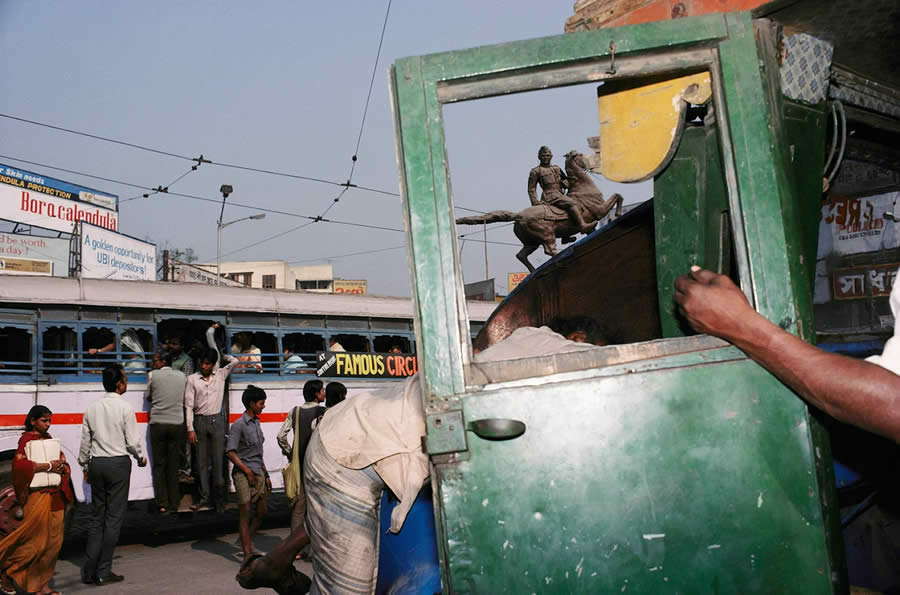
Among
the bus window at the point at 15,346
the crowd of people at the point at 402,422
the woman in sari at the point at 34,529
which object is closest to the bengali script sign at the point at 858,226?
the crowd of people at the point at 402,422

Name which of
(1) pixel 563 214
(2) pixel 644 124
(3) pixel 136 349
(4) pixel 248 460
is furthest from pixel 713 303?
(3) pixel 136 349

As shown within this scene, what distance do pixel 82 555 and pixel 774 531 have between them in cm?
915

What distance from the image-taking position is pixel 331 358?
11641 millimetres

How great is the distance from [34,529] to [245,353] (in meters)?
4.99

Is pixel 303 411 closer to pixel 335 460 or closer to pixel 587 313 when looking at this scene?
pixel 587 313

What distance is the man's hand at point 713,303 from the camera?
1596 mm

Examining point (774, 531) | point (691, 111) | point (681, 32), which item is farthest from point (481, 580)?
point (691, 111)

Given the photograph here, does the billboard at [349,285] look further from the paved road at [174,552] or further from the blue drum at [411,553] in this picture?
the blue drum at [411,553]

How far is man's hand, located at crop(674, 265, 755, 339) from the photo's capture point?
1.60 m

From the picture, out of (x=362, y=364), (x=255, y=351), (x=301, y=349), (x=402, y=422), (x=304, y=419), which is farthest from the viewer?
(x=301, y=349)

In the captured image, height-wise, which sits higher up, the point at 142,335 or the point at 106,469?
the point at 142,335

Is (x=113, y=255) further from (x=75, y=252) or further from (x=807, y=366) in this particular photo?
(x=807, y=366)

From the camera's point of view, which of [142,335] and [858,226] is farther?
[142,335]

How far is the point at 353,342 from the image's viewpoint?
487 inches
